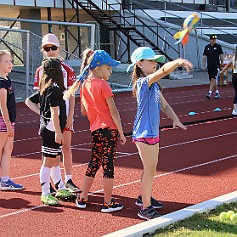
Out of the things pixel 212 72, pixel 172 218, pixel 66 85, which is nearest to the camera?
pixel 172 218

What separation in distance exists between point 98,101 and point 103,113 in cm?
15

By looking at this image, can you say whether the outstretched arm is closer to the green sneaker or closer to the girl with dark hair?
the girl with dark hair

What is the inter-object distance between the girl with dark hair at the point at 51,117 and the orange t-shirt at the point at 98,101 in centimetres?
36

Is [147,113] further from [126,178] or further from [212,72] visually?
[212,72]

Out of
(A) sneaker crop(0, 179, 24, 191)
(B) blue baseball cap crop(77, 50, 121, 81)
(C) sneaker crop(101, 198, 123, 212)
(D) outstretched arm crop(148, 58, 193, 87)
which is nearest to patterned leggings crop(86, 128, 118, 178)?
(C) sneaker crop(101, 198, 123, 212)

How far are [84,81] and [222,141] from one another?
5.18 meters

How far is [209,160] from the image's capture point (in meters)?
9.34

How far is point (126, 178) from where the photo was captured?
26.8 ft

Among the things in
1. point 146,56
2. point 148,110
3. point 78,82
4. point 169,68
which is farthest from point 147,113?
point 78,82

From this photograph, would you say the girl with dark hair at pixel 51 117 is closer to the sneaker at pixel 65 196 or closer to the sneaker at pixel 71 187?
the sneaker at pixel 65 196

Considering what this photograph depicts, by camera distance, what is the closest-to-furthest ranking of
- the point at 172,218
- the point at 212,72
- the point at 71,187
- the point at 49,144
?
the point at 172,218
the point at 49,144
the point at 71,187
the point at 212,72

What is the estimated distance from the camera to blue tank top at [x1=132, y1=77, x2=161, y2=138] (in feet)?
19.8

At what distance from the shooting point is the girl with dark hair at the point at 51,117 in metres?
6.69

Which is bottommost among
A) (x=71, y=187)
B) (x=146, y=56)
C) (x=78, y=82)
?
(x=71, y=187)
